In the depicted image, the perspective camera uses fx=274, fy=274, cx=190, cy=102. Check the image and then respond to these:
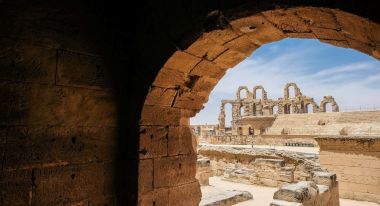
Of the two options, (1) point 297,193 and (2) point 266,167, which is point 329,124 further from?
(1) point 297,193

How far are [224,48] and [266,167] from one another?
10968 mm

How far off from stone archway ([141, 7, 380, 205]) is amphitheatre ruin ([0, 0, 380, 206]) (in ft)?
0.04

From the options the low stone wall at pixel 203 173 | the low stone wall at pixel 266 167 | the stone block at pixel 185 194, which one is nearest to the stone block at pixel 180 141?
the stone block at pixel 185 194

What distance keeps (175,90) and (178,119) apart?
1.52ft

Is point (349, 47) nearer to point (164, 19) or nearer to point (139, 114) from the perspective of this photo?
point (164, 19)

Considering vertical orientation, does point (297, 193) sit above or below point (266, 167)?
above

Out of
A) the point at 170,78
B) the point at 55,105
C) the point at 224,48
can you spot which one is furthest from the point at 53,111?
the point at 224,48

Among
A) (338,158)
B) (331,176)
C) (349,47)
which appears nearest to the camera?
(349,47)

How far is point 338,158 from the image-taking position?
10.8 metres

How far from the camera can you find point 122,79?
11.0 ft

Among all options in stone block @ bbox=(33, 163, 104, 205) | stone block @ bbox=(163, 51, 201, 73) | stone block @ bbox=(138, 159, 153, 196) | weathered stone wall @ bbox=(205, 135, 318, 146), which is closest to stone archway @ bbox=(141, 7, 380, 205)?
stone block @ bbox=(163, 51, 201, 73)

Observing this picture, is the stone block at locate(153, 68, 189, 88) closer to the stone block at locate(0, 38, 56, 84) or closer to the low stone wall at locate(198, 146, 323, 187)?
the stone block at locate(0, 38, 56, 84)

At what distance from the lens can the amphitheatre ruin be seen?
2.44 metres

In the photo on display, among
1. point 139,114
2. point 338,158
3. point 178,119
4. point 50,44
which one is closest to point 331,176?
point 338,158
